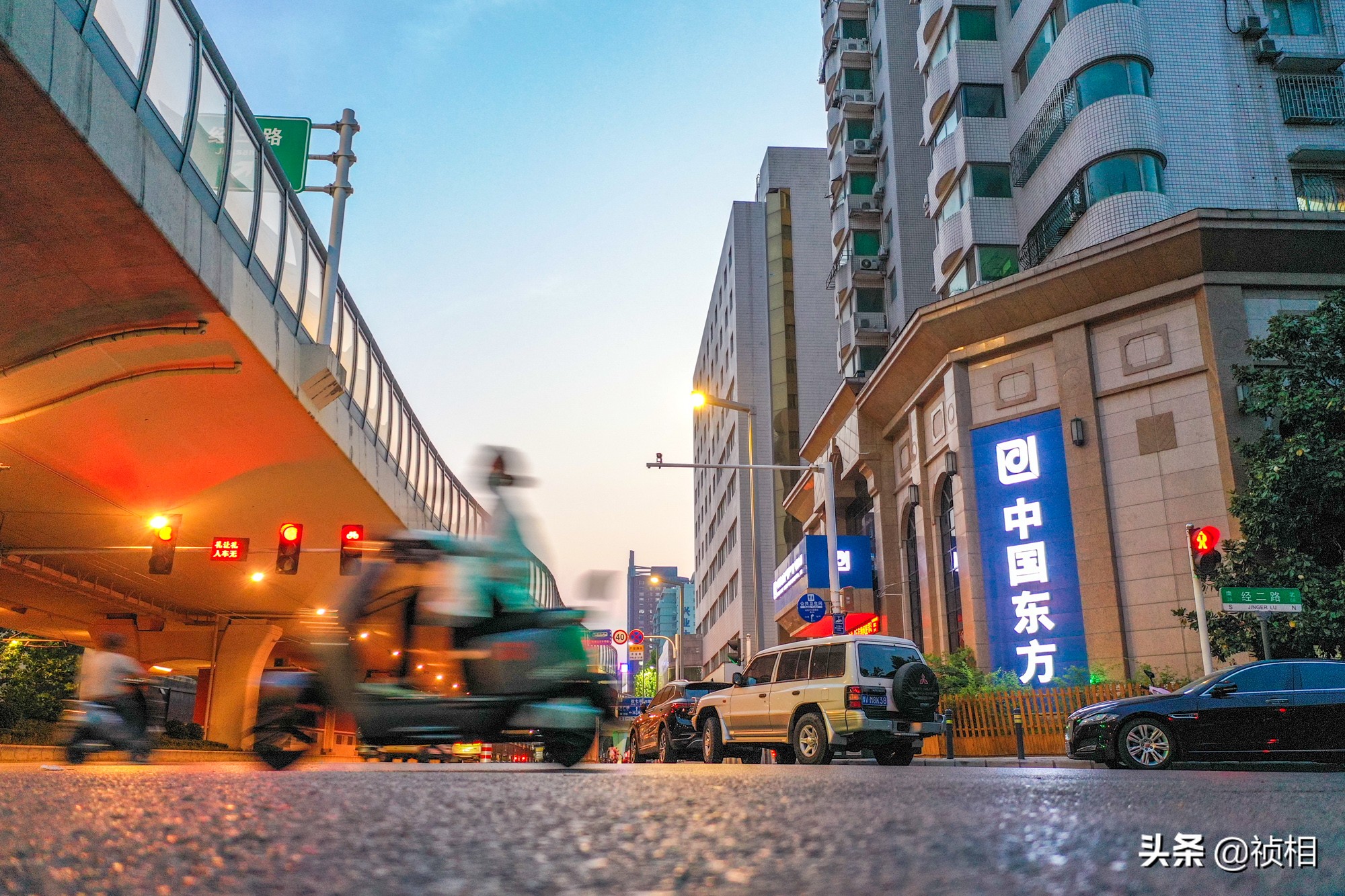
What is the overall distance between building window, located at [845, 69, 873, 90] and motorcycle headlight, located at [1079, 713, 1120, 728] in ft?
136

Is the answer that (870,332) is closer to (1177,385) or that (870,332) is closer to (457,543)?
(1177,385)

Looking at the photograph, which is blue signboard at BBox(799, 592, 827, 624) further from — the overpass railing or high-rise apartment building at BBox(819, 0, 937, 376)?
high-rise apartment building at BBox(819, 0, 937, 376)

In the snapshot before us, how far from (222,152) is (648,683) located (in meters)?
99.1

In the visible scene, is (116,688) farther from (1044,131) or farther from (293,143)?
(1044,131)

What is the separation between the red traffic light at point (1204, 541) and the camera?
1652cm

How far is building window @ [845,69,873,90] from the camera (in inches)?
1939

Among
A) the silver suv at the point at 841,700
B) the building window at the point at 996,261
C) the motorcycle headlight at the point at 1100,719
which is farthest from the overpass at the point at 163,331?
the building window at the point at 996,261

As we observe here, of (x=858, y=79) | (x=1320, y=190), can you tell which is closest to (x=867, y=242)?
(x=858, y=79)

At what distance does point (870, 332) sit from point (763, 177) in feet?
105

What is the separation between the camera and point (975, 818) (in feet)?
9.26

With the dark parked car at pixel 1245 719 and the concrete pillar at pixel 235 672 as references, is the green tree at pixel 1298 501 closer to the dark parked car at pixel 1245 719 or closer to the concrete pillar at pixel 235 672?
the dark parked car at pixel 1245 719

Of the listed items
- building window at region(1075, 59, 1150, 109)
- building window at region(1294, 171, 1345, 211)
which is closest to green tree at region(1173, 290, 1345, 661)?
building window at region(1294, 171, 1345, 211)

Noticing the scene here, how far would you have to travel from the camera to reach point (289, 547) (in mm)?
21359

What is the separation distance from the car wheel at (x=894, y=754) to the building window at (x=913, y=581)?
18420mm
